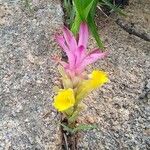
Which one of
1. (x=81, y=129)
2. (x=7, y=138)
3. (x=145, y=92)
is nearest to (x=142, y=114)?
(x=145, y=92)

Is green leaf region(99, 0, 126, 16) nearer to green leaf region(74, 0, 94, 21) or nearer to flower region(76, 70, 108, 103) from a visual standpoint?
green leaf region(74, 0, 94, 21)

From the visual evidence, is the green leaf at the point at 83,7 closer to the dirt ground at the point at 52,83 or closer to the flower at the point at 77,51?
the dirt ground at the point at 52,83

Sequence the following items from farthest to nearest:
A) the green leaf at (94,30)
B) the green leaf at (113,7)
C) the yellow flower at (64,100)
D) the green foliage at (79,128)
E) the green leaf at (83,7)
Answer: the green leaf at (113,7)
the green leaf at (94,30)
the green leaf at (83,7)
the green foliage at (79,128)
the yellow flower at (64,100)

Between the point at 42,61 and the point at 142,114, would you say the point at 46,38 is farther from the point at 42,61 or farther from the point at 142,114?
the point at 142,114

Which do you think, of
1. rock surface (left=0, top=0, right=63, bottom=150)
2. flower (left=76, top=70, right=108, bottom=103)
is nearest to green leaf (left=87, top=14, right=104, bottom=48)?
rock surface (left=0, top=0, right=63, bottom=150)

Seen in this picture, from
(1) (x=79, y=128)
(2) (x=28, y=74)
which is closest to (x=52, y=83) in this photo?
(2) (x=28, y=74)

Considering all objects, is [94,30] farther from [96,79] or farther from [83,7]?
[96,79]

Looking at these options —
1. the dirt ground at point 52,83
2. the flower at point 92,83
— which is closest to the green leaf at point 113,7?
the dirt ground at point 52,83
